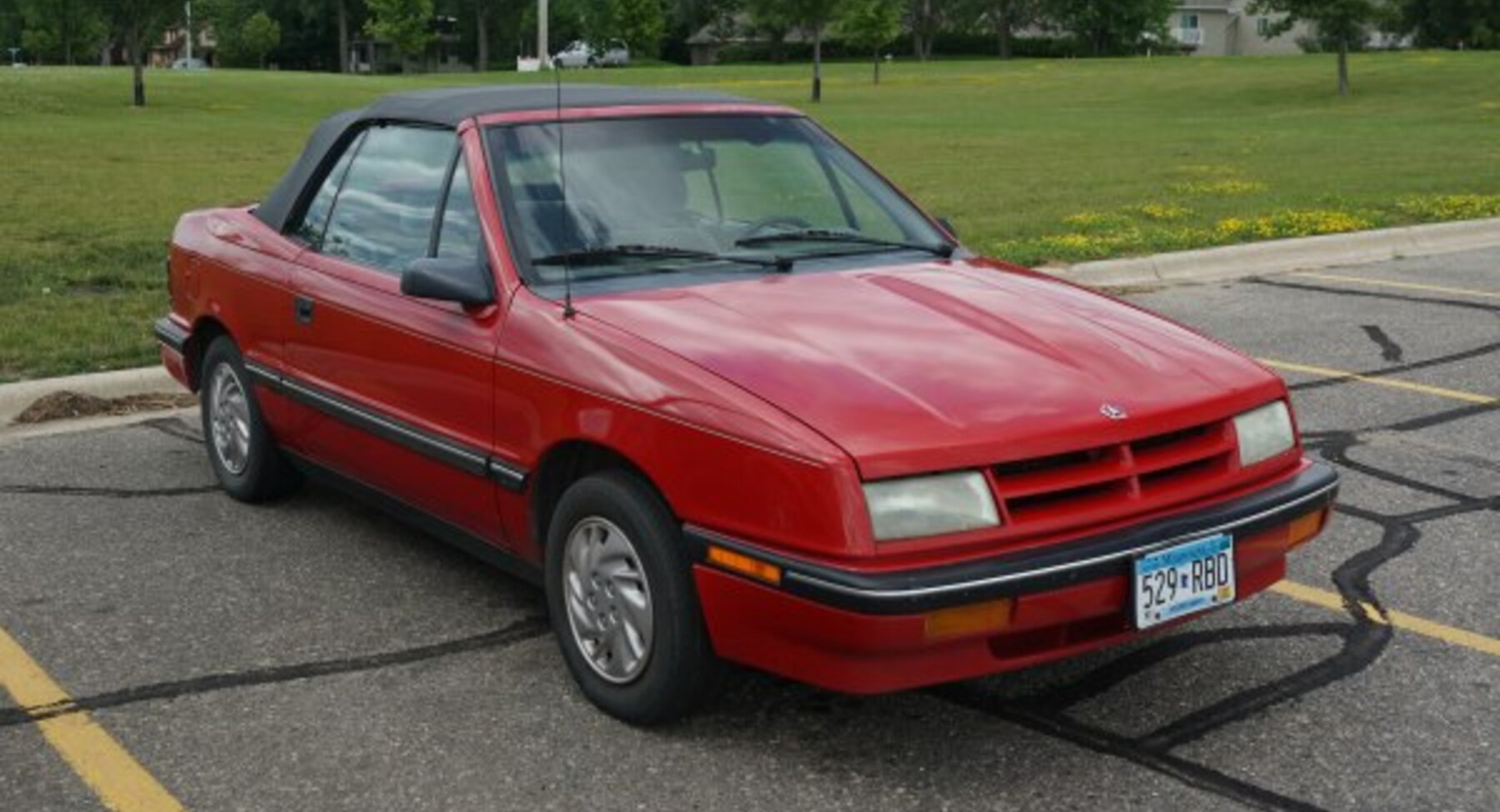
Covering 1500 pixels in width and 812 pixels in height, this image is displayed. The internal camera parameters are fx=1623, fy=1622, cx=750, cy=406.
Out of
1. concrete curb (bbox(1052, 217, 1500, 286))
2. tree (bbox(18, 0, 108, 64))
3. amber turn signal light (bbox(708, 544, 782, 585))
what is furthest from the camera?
tree (bbox(18, 0, 108, 64))

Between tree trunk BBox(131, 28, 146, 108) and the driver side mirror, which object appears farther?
tree trunk BBox(131, 28, 146, 108)

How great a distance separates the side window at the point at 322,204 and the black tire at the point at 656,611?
6.17 ft

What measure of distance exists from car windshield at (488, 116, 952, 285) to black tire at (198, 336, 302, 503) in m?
1.57

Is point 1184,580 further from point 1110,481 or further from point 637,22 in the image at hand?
point 637,22

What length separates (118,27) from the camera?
3916 cm

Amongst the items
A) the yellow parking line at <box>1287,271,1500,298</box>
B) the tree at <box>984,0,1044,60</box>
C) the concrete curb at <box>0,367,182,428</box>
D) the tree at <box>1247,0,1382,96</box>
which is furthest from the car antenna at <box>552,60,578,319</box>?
the tree at <box>984,0,1044,60</box>

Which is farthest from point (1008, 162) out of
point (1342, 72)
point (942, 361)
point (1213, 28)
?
point (1213, 28)

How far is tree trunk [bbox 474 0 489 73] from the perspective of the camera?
101062mm

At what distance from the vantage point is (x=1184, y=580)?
11.5ft

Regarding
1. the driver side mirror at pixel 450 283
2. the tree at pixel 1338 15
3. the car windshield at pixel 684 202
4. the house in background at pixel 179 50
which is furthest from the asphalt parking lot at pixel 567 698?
the house in background at pixel 179 50

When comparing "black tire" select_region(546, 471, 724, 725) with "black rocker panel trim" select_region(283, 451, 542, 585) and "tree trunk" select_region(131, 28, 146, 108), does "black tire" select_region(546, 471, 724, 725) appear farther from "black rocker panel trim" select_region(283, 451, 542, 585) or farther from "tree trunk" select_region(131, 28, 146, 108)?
"tree trunk" select_region(131, 28, 146, 108)

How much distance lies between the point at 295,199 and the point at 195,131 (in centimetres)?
2525

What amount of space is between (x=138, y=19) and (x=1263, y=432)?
131 ft

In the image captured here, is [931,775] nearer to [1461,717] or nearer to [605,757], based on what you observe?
[605,757]
